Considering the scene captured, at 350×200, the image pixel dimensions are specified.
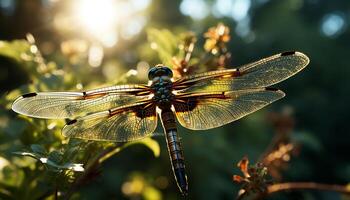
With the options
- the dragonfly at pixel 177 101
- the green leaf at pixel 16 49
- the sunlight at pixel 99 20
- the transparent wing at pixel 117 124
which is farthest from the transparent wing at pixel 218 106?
the sunlight at pixel 99 20

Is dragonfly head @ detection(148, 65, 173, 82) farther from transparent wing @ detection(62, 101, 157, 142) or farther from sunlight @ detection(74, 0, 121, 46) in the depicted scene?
sunlight @ detection(74, 0, 121, 46)

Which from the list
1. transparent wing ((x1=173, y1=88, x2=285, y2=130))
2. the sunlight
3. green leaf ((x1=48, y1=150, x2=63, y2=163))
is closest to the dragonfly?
transparent wing ((x1=173, y1=88, x2=285, y2=130))

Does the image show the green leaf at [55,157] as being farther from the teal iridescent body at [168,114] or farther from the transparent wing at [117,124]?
the teal iridescent body at [168,114]

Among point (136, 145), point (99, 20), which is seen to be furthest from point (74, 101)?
point (99, 20)

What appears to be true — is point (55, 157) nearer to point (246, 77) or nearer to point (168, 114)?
point (168, 114)

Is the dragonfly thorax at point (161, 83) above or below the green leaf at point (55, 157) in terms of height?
above

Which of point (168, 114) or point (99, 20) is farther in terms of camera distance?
point (99, 20)

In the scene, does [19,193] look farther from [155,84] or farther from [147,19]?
[147,19]
